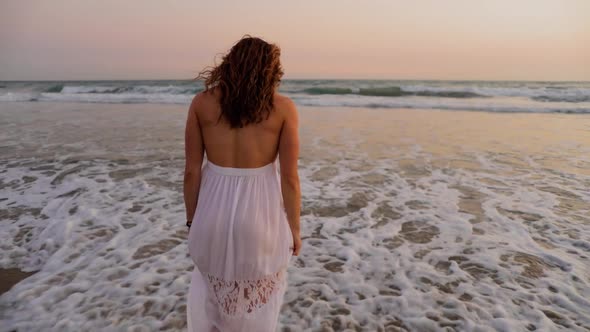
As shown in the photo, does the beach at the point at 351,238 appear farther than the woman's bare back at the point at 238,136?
Yes

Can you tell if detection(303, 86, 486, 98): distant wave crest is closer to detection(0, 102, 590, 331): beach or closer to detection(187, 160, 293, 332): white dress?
detection(0, 102, 590, 331): beach

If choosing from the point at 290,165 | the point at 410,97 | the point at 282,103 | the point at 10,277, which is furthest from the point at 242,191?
the point at 410,97

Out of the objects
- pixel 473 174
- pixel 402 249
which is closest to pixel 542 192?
pixel 473 174

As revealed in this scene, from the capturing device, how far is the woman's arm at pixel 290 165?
182 cm

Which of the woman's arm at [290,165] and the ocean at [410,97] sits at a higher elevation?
the ocean at [410,97]

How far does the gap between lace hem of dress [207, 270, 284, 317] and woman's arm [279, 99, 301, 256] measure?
0.86 ft

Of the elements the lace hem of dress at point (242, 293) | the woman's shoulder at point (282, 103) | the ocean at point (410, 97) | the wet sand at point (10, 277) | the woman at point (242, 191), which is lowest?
the wet sand at point (10, 277)

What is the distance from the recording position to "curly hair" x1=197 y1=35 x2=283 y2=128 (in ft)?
5.51

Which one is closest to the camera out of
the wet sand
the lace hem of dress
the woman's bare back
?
the woman's bare back

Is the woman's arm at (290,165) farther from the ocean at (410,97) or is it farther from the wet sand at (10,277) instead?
the ocean at (410,97)

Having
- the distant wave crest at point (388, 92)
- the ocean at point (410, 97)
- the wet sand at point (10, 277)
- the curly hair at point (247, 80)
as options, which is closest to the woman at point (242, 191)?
the curly hair at point (247, 80)

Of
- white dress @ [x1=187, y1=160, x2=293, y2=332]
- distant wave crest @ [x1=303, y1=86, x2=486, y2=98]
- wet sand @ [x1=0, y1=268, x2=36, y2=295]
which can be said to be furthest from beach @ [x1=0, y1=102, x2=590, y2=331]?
distant wave crest @ [x1=303, y1=86, x2=486, y2=98]

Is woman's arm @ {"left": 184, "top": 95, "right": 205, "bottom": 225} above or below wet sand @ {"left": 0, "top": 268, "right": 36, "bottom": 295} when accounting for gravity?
above

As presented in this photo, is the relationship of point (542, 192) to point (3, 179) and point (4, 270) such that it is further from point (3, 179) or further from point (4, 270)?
point (3, 179)
